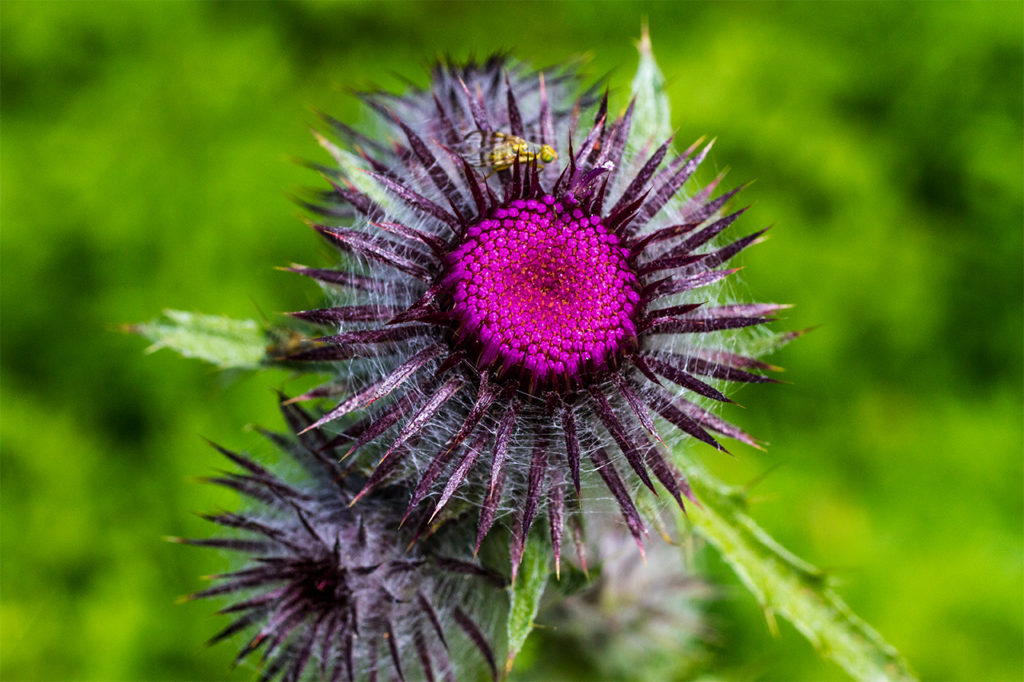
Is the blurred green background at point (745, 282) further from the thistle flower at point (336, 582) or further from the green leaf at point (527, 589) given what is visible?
the green leaf at point (527, 589)

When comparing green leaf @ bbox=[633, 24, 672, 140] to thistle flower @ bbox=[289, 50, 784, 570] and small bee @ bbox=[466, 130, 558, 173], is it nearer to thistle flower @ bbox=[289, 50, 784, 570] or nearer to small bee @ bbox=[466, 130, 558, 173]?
thistle flower @ bbox=[289, 50, 784, 570]

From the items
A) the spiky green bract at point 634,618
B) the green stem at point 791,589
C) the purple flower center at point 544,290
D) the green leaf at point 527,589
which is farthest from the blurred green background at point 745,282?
the purple flower center at point 544,290

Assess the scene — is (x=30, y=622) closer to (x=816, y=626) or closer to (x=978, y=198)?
(x=816, y=626)

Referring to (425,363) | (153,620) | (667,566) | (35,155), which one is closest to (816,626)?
(667,566)

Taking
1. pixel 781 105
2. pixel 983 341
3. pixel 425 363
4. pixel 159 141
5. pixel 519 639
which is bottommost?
pixel 519 639

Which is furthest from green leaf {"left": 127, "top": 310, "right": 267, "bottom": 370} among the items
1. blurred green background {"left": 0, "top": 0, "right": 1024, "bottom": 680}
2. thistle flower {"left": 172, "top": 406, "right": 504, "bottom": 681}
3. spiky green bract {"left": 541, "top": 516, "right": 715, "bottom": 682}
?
blurred green background {"left": 0, "top": 0, "right": 1024, "bottom": 680}

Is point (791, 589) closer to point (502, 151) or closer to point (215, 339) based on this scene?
point (502, 151)
